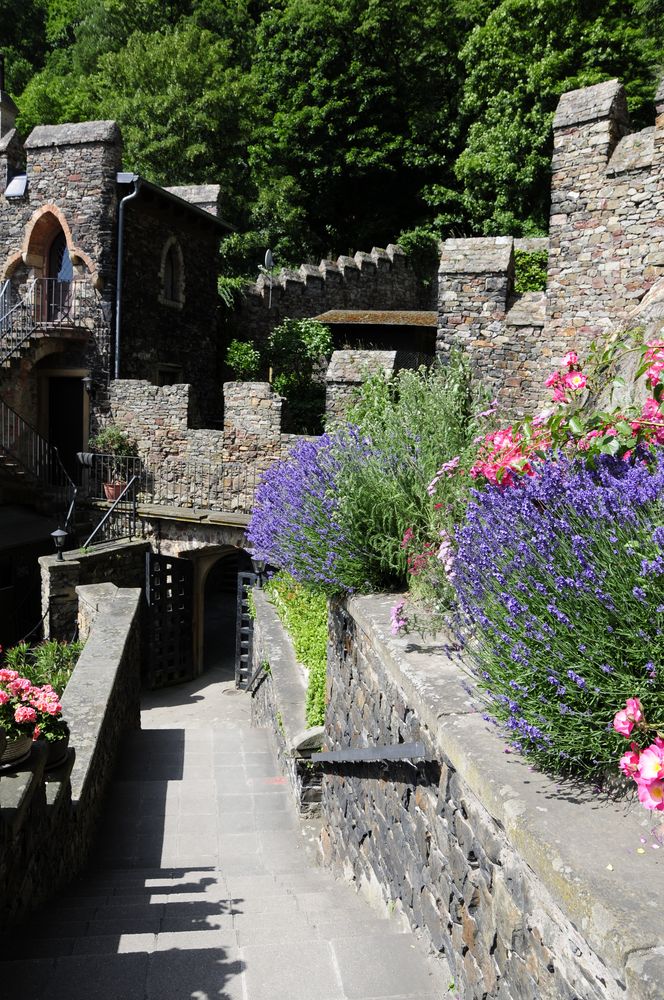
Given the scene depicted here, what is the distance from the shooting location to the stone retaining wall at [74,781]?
11.7 ft

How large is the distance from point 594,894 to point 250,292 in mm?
19621

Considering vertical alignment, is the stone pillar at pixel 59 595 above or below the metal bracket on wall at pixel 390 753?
below

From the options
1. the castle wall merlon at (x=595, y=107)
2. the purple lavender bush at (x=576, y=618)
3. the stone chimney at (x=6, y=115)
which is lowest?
the purple lavender bush at (x=576, y=618)

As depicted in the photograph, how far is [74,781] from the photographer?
5227mm

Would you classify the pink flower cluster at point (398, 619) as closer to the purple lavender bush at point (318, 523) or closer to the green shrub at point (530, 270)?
the purple lavender bush at point (318, 523)

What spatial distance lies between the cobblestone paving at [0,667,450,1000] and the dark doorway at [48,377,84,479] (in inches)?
407

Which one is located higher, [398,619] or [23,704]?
[398,619]

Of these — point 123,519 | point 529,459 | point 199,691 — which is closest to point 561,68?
point 123,519

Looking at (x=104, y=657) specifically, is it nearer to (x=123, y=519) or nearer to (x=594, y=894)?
(x=594, y=894)

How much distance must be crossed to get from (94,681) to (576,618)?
5.51 metres

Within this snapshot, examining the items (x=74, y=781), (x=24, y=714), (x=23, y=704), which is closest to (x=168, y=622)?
(x=74, y=781)

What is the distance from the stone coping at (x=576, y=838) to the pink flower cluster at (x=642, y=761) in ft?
0.42

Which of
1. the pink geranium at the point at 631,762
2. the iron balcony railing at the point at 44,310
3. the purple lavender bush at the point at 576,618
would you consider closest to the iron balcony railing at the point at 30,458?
the iron balcony railing at the point at 44,310

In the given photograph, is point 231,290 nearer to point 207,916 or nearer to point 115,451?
point 115,451
